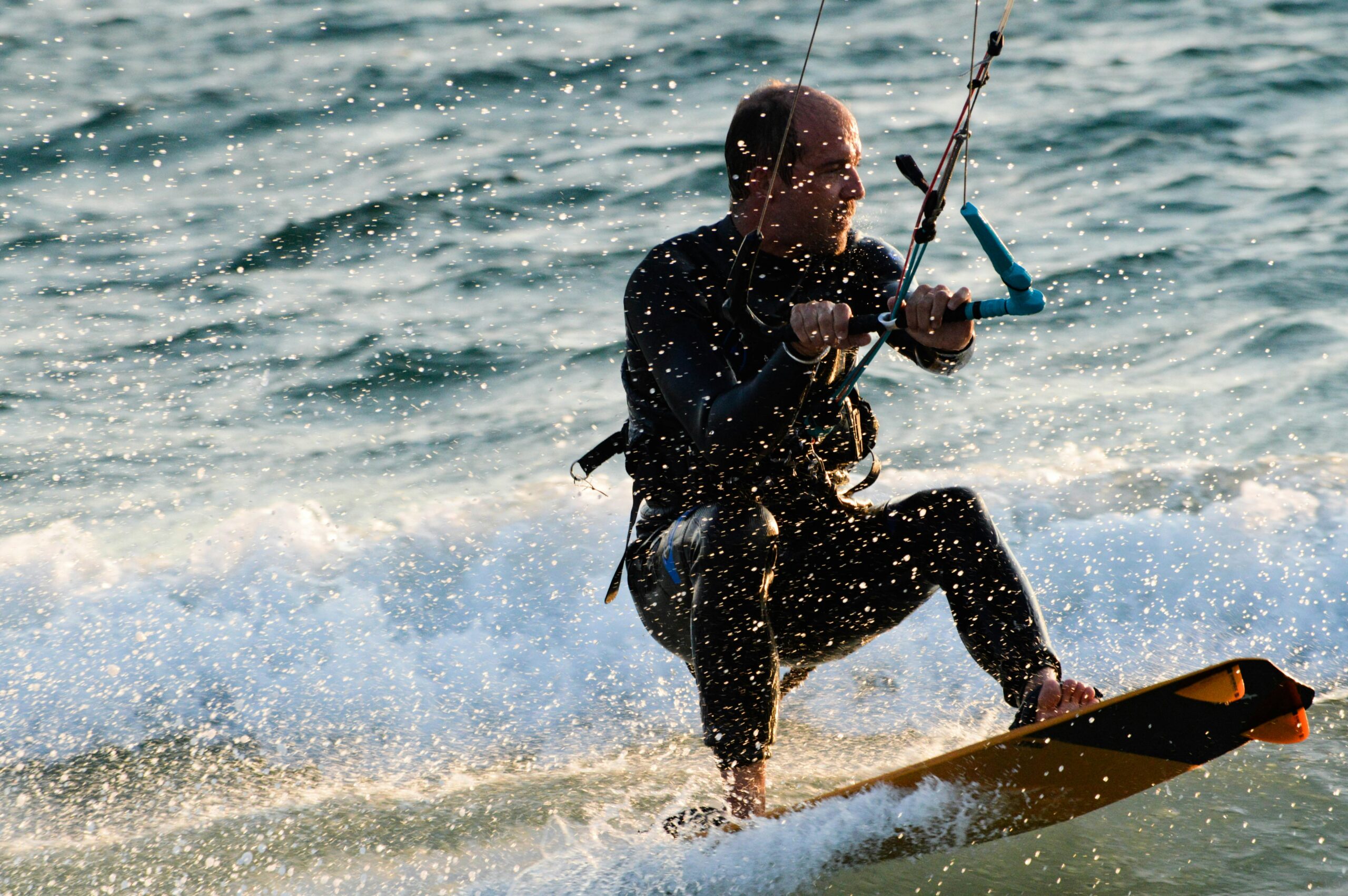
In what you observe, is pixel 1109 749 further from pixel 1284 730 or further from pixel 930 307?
pixel 930 307

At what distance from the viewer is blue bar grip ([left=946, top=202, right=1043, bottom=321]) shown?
234 cm

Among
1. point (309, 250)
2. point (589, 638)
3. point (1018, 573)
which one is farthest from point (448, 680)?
point (309, 250)

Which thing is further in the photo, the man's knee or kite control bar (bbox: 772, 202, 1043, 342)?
the man's knee

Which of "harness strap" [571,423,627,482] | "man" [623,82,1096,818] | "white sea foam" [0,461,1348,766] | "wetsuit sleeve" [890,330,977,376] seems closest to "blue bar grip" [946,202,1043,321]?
"man" [623,82,1096,818]

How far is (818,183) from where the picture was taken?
2955 mm

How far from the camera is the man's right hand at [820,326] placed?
2.51 meters

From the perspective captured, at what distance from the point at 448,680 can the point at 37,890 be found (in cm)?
160

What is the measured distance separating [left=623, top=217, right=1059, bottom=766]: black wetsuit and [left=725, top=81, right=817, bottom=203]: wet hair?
16 cm

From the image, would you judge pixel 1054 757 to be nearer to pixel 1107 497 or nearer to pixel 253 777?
pixel 253 777

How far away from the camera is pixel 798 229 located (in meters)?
3.03

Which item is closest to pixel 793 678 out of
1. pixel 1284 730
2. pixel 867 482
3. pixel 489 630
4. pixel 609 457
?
pixel 867 482

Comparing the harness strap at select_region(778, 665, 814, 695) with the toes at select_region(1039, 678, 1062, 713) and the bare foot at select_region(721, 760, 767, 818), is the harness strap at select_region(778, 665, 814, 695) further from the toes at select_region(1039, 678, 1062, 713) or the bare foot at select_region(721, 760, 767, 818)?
the toes at select_region(1039, 678, 1062, 713)

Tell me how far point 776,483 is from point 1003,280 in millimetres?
921

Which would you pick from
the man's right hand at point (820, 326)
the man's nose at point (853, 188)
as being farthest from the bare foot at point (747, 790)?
the man's nose at point (853, 188)
